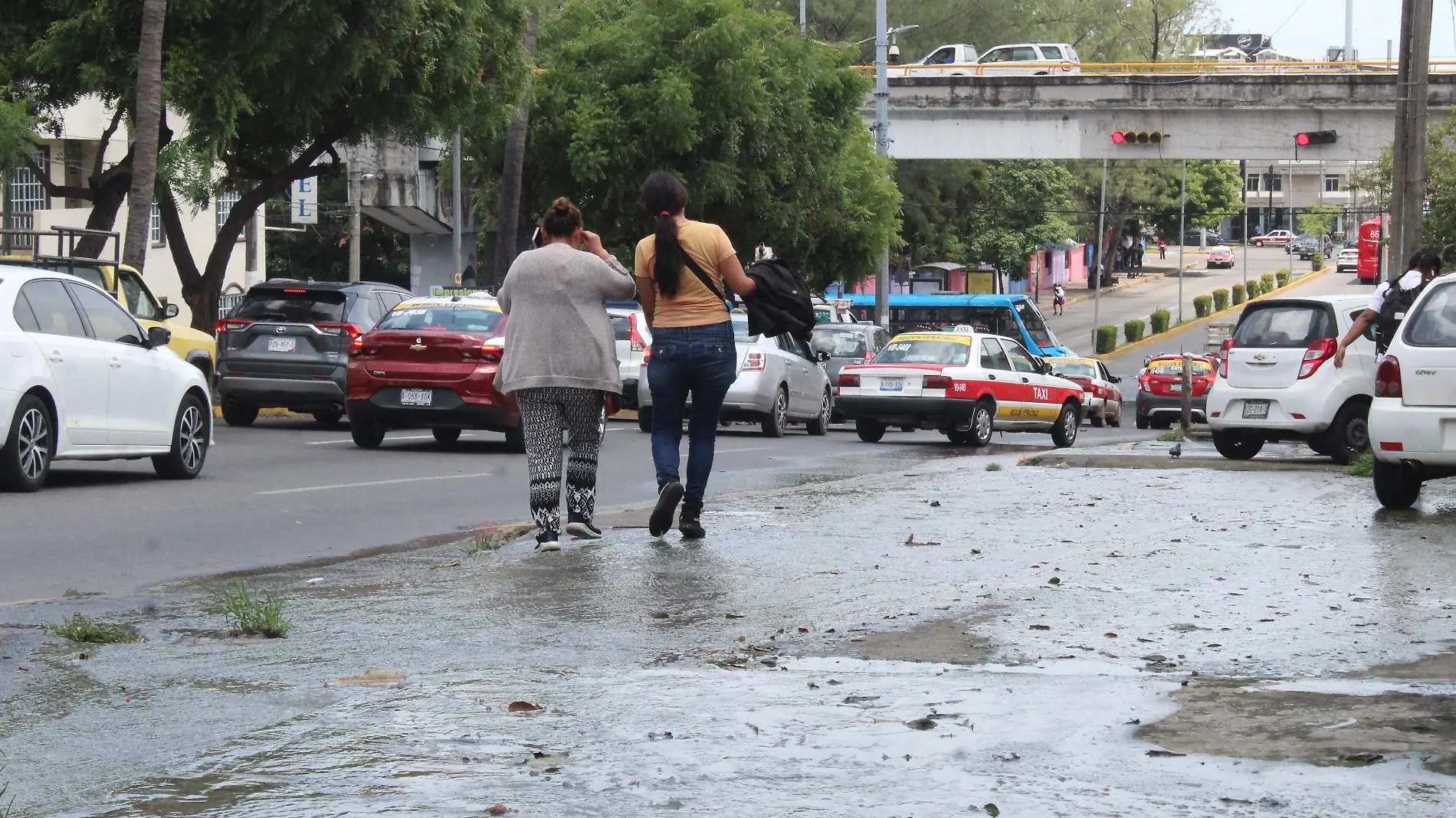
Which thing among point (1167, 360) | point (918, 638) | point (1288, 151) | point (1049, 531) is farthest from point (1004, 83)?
point (918, 638)

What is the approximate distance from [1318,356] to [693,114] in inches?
793

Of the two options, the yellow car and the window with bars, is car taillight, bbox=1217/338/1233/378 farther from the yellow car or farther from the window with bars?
the window with bars

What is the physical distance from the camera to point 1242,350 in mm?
18266

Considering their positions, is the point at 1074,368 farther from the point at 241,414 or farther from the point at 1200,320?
the point at 1200,320

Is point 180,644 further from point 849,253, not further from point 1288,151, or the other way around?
point 1288,151

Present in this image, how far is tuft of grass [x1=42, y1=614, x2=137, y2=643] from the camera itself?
668 cm

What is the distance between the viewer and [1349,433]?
17625 mm

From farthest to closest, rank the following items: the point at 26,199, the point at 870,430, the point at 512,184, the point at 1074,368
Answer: the point at 26,199 < the point at 1074,368 < the point at 512,184 < the point at 870,430

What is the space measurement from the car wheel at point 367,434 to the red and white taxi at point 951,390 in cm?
689

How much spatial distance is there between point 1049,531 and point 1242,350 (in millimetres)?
8806

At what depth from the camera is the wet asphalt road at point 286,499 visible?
10031mm

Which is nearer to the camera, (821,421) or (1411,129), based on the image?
(1411,129)

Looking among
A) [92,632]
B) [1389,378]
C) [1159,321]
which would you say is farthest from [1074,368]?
[1159,321]

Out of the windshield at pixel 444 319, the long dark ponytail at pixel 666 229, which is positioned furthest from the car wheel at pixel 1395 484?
the windshield at pixel 444 319
